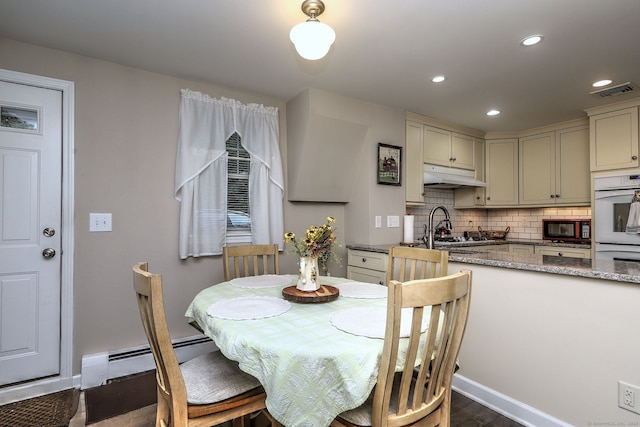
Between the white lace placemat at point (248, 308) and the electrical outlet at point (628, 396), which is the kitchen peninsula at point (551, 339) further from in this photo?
the white lace placemat at point (248, 308)

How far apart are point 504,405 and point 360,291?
1131 mm

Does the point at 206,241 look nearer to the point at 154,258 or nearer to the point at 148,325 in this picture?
the point at 154,258

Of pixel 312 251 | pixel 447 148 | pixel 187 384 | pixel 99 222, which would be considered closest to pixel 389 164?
pixel 447 148

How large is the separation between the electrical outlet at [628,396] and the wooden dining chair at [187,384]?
5.35ft

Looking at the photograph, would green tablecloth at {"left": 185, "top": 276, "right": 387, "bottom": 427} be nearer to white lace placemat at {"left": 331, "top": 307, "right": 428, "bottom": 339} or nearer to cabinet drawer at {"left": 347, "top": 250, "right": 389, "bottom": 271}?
white lace placemat at {"left": 331, "top": 307, "right": 428, "bottom": 339}

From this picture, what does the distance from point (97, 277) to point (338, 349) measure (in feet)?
6.89

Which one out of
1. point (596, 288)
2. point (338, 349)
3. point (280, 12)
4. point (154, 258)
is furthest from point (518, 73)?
point (154, 258)

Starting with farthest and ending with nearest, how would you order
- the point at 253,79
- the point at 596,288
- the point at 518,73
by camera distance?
the point at 253,79
the point at 518,73
the point at 596,288

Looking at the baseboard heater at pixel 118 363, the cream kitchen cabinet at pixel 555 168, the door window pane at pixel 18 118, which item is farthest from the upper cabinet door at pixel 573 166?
the door window pane at pixel 18 118

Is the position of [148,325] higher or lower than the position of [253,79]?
lower

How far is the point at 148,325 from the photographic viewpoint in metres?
1.20

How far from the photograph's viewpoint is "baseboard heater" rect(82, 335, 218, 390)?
2262 millimetres

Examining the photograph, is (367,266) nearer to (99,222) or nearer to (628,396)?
(628,396)

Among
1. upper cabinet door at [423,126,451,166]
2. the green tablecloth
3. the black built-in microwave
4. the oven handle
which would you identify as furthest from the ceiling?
the green tablecloth
